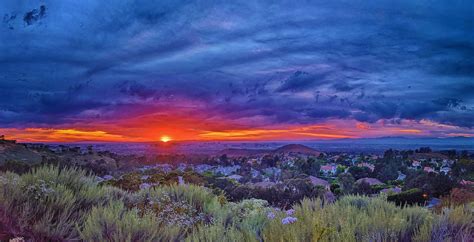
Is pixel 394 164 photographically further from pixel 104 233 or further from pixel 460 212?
pixel 104 233

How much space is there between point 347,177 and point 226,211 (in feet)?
61.3

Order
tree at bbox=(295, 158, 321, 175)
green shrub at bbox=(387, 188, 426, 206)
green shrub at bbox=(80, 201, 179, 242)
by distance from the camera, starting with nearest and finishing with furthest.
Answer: green shrub at bbox=(80, 201, 179, 242)
green shrub at bbox=(387, 188, 426, 206)
tree at bbox=(295, 158, 321, 175)

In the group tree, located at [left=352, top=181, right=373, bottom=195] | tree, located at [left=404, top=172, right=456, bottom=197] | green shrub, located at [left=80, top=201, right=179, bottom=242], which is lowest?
tree, located at [left=352, top=181, right=373, bottom=195]

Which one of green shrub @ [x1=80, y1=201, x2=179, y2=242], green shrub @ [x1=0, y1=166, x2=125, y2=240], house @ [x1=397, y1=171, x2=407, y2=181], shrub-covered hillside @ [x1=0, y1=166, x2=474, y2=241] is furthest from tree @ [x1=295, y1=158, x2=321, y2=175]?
green shrub @ [x1=80, y1=201, x2=179, y2=242]

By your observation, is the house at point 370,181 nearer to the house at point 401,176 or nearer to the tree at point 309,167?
the house at point 401,176

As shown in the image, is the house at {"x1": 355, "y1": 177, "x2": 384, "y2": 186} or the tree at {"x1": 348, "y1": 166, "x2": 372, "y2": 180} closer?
the house at {"x1": 355, "y1": 177, "x2": 384, "y2": 186}

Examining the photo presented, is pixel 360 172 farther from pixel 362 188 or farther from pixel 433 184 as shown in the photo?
pixel 433 184

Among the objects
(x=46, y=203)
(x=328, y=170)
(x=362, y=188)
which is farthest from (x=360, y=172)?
(x=46, y=203)

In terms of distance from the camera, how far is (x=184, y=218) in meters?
8.27

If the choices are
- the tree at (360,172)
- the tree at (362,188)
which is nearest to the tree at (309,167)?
the tree at (360,172)

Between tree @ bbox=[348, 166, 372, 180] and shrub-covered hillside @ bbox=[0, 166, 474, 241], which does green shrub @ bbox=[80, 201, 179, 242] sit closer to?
shrub-covered hillside @ bbox=[0, 166, 474, 241]

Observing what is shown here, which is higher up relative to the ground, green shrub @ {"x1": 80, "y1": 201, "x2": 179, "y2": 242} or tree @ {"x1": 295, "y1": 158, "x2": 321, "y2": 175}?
green shrub @ {"x1": 80, "y1": 201, "x2": 179, "y2": 242}

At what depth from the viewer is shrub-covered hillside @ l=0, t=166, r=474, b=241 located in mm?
5982

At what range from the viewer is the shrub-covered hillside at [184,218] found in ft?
19.6
